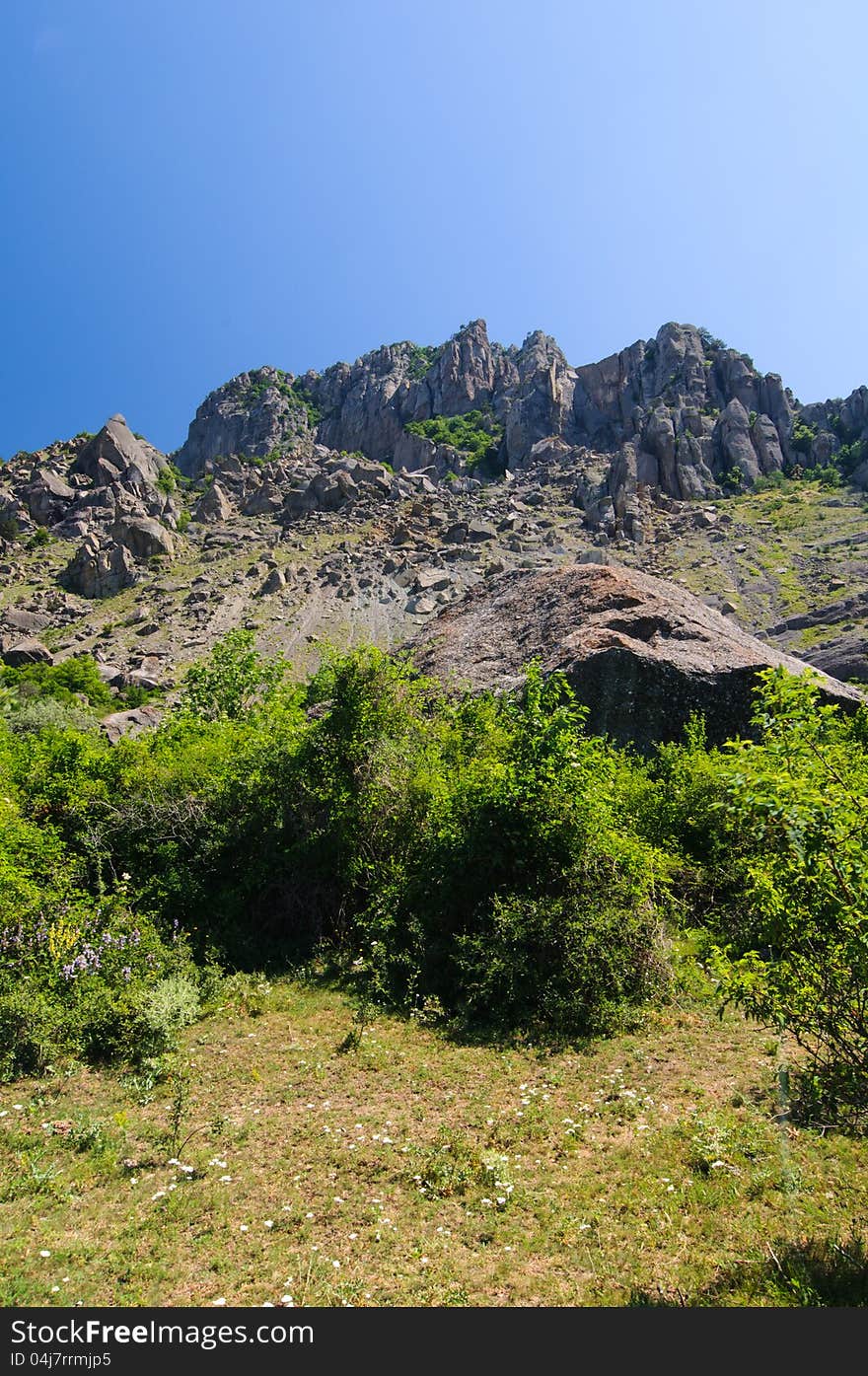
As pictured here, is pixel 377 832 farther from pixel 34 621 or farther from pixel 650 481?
pixel 650 481

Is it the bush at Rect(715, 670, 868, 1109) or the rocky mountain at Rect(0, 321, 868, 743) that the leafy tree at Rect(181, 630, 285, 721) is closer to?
the rocky mountain at Rect(0, 321, 868, 743)

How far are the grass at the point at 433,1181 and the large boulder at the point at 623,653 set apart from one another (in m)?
9.35

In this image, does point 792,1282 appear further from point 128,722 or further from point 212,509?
→ point 212,509

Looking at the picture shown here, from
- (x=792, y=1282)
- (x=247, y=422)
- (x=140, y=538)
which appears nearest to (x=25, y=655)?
(x=140, y=538)

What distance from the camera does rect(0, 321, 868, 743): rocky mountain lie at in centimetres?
7106

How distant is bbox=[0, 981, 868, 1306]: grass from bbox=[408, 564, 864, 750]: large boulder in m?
9.35

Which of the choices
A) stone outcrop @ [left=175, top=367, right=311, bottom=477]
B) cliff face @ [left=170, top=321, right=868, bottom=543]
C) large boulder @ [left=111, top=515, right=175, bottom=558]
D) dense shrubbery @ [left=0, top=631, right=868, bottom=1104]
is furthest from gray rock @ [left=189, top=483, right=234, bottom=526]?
dense shrubbery @ [left=0, top=631, right=868, bottom=1104]

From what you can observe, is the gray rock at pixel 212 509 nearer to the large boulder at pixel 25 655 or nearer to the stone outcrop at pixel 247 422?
the large boulder at pixel 25 655

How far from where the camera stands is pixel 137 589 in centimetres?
8281

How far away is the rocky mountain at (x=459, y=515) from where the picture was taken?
7106 cm

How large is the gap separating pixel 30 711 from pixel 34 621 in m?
43.3

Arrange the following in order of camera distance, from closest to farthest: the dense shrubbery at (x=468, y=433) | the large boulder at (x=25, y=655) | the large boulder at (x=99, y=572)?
the large boulder at (x=25, y=655) → the large boulder at (x=99, y=572) → the dense shrubbery at (x=468, y=433)

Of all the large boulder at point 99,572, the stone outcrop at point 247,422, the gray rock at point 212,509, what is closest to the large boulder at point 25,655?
the large boulder at point 99,572

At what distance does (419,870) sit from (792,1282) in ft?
26.3
